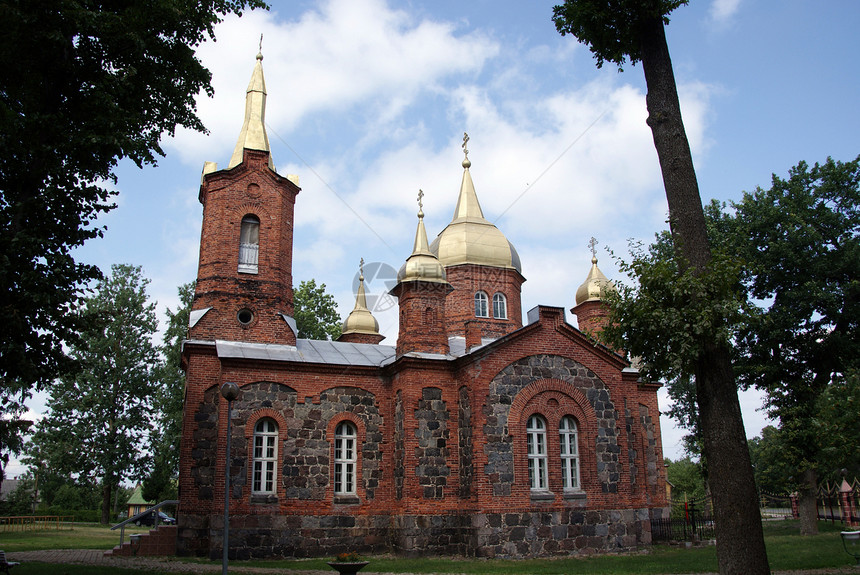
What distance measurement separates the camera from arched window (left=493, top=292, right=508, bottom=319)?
2506cm

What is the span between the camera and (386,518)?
1816 cm

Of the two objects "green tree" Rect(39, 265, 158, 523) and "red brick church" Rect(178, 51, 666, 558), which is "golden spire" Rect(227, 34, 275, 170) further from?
"green tree" Rect(39, 265, 158, 523)

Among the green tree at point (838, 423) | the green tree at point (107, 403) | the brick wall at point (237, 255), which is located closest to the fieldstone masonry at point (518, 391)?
the brick wall at point (237, 255)

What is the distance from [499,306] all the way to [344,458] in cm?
936

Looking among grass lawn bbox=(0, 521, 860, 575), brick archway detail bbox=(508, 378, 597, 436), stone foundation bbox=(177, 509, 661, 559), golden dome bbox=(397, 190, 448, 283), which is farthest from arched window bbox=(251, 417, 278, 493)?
brick archway detail bbox=(508, 378, 597, 436)

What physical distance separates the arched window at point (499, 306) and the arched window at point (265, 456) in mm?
10248

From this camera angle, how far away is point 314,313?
34125 mm

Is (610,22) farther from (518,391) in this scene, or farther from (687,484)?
(687,484)

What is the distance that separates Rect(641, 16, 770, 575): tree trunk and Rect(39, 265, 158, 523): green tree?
30.6 meters

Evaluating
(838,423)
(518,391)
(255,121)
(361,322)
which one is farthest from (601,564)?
(255,121)

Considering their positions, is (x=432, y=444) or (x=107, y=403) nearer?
(x=432, y=444)

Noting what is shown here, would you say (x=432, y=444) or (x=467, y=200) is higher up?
(x=467, y=200)

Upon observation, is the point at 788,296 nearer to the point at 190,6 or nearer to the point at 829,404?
the point at 829,404

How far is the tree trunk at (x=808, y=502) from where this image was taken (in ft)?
70.2
